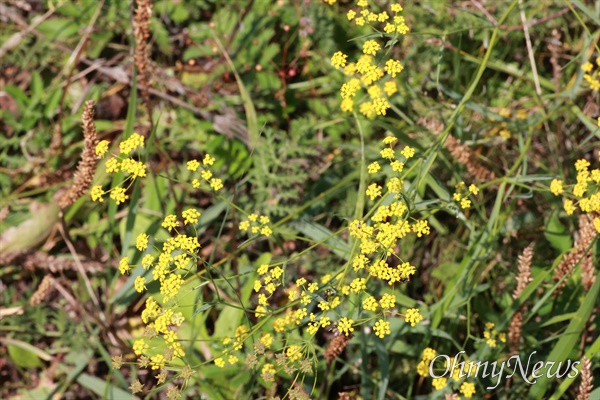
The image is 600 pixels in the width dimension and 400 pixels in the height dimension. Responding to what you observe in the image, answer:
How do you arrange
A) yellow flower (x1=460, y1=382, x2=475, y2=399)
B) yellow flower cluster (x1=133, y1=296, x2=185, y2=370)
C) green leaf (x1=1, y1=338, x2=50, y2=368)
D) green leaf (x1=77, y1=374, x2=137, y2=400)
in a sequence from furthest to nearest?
green leaf (x1=1, y1=338, x2=50, y2=368) < green leaf (x1=77, y1=374, x2=137, y2=400) < yellow flower (x1=460, y1=382, x2=475, y2=399) < yellow flower cluster (x1=133, y1=296, x2=185, y2=370)

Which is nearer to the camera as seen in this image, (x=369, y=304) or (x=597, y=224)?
(x=369, y=304)

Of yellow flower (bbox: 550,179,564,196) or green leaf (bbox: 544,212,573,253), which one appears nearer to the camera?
yellow flower (bbox: 550,179,564,196)

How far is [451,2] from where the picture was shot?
354 centimetres

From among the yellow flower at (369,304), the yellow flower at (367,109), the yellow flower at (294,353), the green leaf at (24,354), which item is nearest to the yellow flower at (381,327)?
the yellow flower at (369,304)

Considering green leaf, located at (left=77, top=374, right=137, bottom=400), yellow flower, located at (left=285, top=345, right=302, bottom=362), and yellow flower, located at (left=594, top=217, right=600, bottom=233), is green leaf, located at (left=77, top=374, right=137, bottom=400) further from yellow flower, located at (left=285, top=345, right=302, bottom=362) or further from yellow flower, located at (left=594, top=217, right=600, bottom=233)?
yellow flower, located at (left=594, top=217, right=600, bottom=233)

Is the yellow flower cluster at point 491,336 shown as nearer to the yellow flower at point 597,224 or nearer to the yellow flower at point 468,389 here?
the yellow flower at point 468,389

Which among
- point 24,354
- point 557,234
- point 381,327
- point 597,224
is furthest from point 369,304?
point 24,354

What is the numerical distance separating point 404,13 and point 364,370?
5.97ft

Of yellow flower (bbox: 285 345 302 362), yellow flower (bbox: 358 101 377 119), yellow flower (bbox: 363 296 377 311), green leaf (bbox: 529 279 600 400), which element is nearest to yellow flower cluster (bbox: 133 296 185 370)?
yellow flower (bbox: 285 345 302 362)

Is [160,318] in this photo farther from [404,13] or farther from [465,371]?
[404,13]

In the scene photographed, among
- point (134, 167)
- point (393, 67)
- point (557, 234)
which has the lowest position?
point (557, 234)

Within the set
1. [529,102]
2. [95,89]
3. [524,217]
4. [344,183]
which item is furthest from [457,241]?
[95,89]

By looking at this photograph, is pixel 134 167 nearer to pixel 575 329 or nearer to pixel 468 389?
pixel 468 389

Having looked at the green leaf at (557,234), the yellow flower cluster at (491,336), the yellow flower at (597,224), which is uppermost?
the yellow flower at (597,224)
